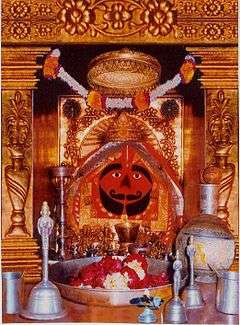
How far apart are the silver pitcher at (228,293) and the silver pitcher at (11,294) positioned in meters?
0.63

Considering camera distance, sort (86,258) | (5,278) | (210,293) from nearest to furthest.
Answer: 1. (5,278)
2. (210,293)
3. (86,258)

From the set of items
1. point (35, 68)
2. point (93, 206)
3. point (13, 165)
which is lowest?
point (93, 206)

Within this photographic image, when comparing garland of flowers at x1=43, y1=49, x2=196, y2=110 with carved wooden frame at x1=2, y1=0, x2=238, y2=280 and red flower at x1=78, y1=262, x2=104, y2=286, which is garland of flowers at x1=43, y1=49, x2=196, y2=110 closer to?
carved wooden frame at x1=2, y1=0, x2=238, y2=280

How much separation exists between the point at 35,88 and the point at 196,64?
60 cm

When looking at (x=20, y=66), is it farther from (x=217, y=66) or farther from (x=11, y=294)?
(x=11, y=294)

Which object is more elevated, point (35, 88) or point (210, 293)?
point (35, 88)

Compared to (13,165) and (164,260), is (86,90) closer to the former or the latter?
(13,165)

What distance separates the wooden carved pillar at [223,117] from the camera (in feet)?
8.06

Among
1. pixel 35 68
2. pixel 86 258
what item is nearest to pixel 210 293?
pixel 86 258

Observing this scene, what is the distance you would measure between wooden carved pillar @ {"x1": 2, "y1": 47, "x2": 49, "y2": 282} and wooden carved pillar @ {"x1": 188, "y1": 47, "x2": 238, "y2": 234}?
613 mm

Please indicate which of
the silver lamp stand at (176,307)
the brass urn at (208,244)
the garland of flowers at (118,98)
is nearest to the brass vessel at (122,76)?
the garland of flowers at (118,98)

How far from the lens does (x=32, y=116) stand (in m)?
2.49

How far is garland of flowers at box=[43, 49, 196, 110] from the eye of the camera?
247 cm

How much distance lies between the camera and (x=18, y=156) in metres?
2.47
